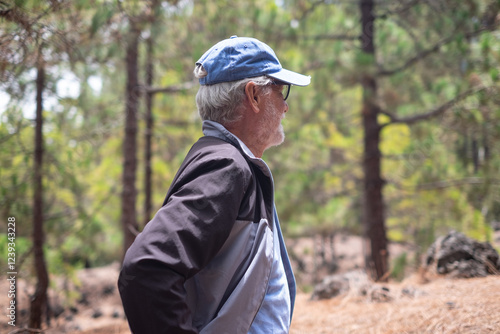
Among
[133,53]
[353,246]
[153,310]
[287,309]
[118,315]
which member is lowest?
[353,246]

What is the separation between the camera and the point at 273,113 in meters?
1.71

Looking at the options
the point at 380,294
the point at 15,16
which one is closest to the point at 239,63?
the point at 15,16

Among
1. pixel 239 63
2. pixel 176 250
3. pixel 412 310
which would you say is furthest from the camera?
pixel 412 310

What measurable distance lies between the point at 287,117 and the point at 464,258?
13.9 feet

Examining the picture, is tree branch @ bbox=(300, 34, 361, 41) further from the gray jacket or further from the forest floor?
the gray jacket

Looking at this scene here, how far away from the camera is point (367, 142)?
712cm

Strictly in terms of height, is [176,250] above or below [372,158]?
below

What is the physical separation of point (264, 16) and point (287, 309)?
600 centimetres

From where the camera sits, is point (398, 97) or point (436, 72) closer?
point (436, 72)

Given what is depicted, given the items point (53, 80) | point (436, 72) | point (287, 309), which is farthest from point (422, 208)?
point (287, 309)

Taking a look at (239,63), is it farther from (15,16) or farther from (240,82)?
(15,16)

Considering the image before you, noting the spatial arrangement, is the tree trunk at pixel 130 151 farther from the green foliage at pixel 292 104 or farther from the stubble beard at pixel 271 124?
the stubble beard at pixel 271 124

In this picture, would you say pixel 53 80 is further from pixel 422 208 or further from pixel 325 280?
pixel 422 208

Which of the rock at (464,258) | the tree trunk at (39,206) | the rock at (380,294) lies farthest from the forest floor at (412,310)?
the tree trunk at (39,206)
